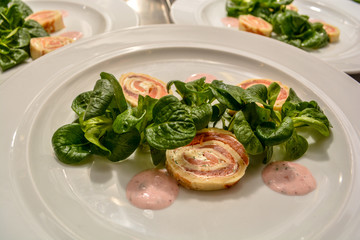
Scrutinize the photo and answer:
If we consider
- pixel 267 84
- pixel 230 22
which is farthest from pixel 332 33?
pixel 267 84

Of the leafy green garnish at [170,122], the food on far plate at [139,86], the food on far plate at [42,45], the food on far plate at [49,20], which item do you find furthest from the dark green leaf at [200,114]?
the food on far plate at [49,20]

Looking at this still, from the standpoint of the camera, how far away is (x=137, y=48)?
2143 mm

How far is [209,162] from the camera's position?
149 cm

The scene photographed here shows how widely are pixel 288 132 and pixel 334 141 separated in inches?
14.6

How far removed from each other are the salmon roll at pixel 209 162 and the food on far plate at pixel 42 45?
141 cm

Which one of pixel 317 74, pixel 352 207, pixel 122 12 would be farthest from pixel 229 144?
pixel 122 12

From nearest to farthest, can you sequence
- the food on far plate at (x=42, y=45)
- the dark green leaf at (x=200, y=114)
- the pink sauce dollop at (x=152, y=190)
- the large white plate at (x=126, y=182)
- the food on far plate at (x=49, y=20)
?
the large white plate at (x=126, y=182) < the pink sauce dollop at (x=152, y=190) < the dark green leaf at (x=200, y=114) < the food on far plate at (x=42, y=45) < the food on far plate at (x=49, y=20)

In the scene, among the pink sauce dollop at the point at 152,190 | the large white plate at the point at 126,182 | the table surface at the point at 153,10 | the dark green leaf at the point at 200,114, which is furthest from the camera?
the table surface at the point at 153,10

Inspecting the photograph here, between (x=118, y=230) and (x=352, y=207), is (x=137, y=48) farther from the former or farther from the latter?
(x=352, y=207)

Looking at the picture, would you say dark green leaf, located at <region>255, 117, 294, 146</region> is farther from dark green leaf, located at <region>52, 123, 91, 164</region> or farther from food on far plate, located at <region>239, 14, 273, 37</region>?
food on far plate, located at <region>239, 14, 273, 37</region>

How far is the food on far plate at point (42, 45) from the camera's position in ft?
7.54

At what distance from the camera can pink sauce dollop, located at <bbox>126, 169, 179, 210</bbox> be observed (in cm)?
130

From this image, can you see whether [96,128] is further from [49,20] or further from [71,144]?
[49,20]

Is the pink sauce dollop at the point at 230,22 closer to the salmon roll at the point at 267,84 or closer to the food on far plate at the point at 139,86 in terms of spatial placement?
the salmon roll at the point at 267,84
